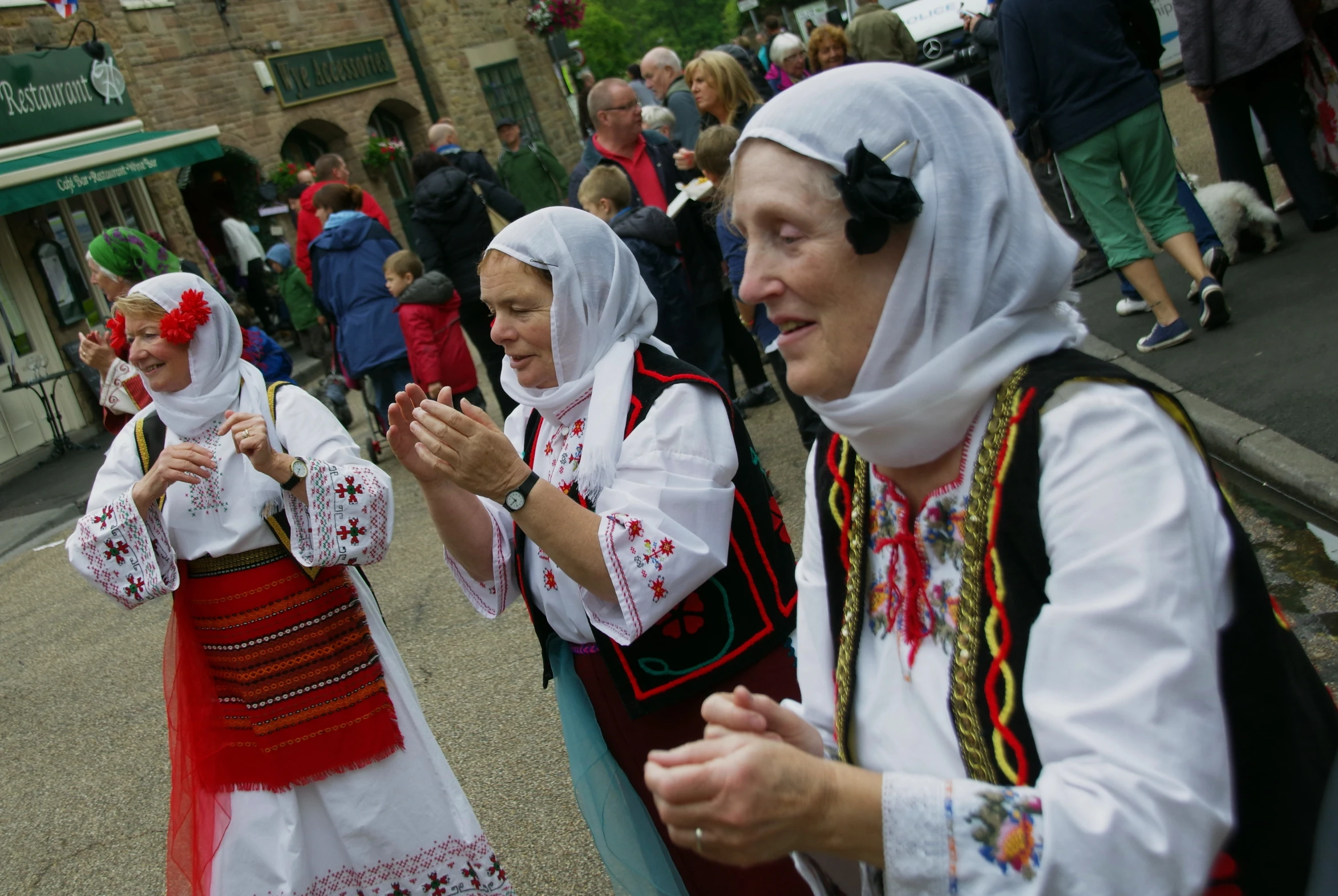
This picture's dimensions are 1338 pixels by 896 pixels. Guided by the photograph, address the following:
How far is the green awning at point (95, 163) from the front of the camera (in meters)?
12.4

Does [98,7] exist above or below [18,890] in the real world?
above

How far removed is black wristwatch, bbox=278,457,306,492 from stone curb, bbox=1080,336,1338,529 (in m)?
2.36

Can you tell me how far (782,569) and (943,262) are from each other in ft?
4.15

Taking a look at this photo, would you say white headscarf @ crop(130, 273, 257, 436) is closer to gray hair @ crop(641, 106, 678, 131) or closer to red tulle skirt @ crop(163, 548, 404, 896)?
red tulle skirt @ crop(163, 548, 404, 896)

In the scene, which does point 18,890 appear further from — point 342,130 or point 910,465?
point 342,130

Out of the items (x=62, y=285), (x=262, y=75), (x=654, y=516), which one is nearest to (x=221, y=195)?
(x=262, y=75)

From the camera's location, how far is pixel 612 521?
232 cm

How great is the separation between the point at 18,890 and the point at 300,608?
227 centimetres

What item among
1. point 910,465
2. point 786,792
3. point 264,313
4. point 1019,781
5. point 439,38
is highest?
point 439,38

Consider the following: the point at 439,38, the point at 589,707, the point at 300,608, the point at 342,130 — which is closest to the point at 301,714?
the point at 300,608

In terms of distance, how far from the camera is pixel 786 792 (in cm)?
127

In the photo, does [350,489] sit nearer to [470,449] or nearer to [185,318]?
[185,318]

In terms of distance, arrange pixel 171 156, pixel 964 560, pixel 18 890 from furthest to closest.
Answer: pixel 171 156, pixel 18 890, pixel 964 560

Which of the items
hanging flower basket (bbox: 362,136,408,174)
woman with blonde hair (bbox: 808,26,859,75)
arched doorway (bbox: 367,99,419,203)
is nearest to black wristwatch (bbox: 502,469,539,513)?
woman with blonde hair (bbox: 808,26,859,75)
